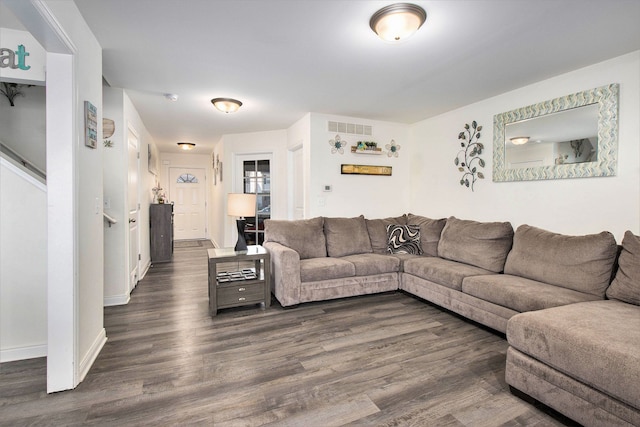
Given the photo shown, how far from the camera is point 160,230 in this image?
5641 mm

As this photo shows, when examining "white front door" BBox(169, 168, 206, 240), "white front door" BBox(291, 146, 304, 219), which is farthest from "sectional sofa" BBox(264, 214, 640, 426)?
"white front door" BBox(169, 168, 206, 240)

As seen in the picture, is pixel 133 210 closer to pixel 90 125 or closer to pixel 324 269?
pixel 90 125

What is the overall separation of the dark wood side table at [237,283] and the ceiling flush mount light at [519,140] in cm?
301

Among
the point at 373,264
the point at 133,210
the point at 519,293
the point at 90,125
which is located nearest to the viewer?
the point at 90,125

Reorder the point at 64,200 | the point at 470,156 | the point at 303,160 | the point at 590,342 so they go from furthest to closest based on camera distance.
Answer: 1. the point at 303,160
2. the point at 470,156
3. the point at 64,200
4. the point at 590,342

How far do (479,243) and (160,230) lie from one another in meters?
5.12

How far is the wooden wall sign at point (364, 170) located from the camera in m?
4.65

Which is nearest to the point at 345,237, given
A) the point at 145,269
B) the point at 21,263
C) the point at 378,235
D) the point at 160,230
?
the point at 378,235

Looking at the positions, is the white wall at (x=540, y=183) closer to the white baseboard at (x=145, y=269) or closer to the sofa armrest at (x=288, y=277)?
the sofa armrest at (x=288, y=277)

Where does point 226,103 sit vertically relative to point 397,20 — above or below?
above

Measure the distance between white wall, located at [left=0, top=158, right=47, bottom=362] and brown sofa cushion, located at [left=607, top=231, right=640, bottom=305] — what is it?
13.7ft

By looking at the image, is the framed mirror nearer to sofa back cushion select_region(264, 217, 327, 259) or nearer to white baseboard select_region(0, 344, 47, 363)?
sofa back cushion select_region(264, 217, 327, 259)

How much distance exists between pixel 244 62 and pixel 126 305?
2852 millimetres

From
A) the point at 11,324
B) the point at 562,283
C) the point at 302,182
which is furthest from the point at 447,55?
the point at 11,324
